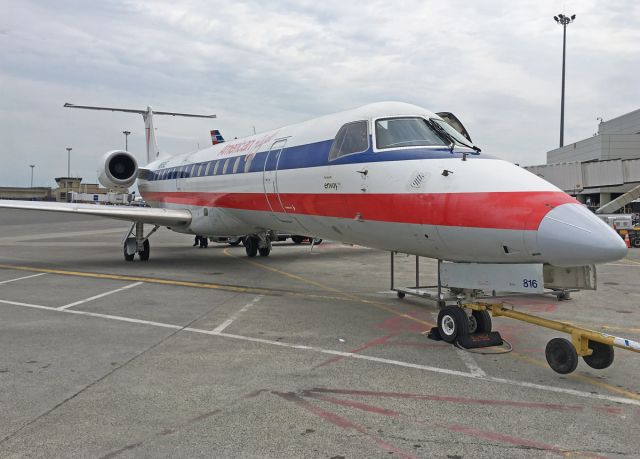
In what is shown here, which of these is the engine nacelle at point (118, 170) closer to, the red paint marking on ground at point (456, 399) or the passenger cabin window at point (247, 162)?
the passenger cabin window at point (247, 162)

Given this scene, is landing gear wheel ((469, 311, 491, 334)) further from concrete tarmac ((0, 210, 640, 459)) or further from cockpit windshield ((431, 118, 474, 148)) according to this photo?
cockpit windshield ((431, 118, 474, 148))

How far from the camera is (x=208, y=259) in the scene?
17141mm

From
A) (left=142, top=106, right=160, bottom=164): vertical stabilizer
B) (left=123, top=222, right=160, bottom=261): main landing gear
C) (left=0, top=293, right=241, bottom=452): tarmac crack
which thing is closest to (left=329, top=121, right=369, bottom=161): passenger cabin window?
(left=0, top=293, right=241, bottom=452): tarmac crack

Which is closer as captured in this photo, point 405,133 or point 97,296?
point 405,133

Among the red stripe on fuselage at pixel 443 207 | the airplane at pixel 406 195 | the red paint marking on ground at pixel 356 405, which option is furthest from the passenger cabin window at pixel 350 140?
the red paint marking on ground at pixel 356 405

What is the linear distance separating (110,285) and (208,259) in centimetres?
588

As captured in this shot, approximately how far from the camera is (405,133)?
7.34 meters

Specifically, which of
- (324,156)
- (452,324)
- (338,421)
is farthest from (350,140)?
(338,421)

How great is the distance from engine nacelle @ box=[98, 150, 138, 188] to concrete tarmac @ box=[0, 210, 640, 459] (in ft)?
30.6

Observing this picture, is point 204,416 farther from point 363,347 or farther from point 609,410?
point 609,410

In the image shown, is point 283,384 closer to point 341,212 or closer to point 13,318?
point 341,212

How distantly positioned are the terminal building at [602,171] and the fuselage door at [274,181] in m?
27.2

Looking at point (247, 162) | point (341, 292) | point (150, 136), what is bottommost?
point (341, 292)

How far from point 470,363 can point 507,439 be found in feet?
6.37
